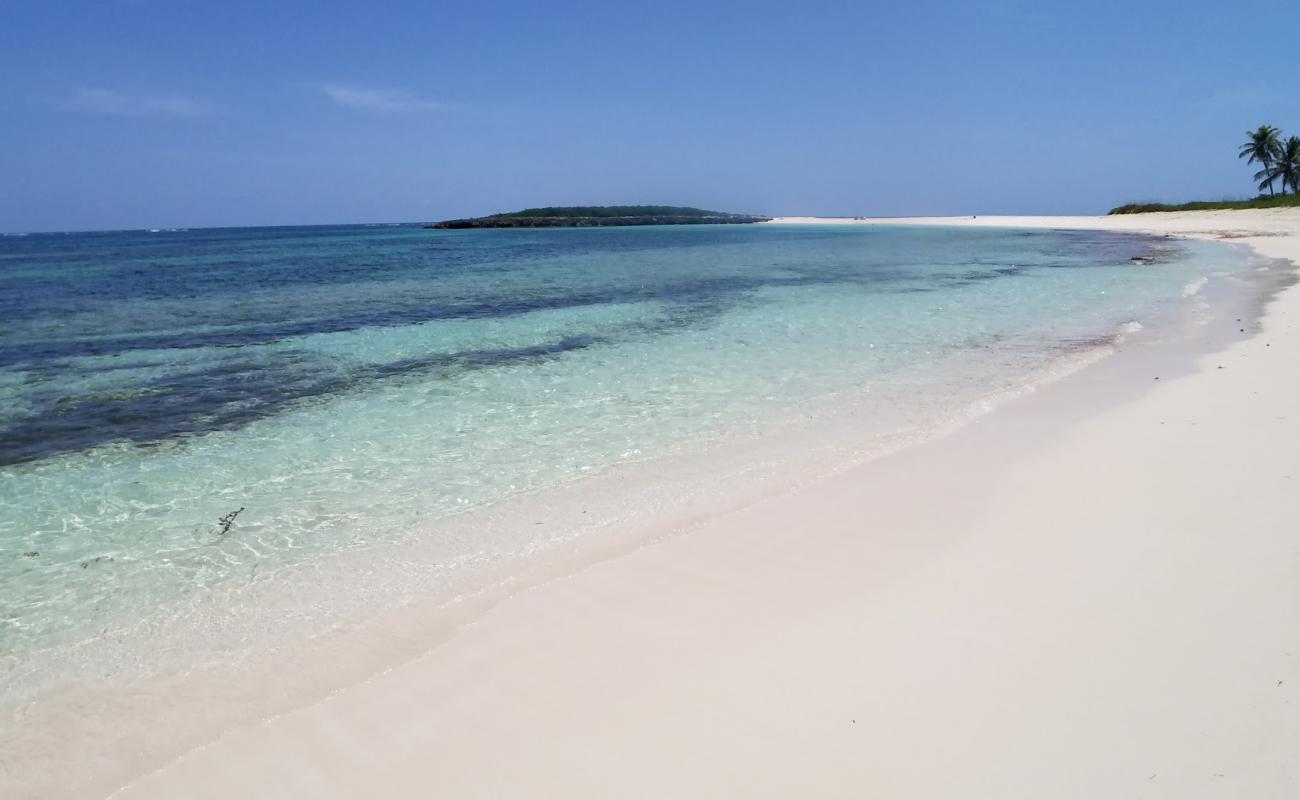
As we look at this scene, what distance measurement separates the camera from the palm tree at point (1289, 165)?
61.1m

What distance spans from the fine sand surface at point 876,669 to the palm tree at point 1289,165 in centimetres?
8037

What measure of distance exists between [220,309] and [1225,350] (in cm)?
2242

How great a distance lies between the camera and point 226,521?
5391 millimetres

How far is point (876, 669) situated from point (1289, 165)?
279ft

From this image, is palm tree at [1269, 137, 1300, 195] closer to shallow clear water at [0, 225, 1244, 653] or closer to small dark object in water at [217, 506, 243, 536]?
shallow clear water at [0, 225, 1244, 653]

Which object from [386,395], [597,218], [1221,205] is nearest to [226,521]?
[386,395]

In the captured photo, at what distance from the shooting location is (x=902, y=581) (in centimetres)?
407

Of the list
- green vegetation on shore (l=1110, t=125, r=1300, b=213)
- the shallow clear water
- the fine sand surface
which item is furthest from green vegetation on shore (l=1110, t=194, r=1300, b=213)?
the fine sand surface

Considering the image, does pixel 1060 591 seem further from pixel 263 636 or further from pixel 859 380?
pixel 859 380

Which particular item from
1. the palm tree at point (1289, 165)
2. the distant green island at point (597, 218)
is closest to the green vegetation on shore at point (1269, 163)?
the palm tree at point (1289, 165)

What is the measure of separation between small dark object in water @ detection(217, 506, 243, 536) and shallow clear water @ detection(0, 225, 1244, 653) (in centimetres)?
7

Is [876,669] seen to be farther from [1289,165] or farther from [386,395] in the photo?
[1289,165]

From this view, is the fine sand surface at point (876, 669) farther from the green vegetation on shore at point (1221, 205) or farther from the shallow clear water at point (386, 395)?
the green vegetation on shore at point (1221, 205)

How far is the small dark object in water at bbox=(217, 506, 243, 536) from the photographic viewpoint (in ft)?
17.1
